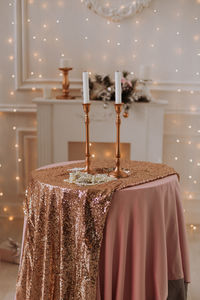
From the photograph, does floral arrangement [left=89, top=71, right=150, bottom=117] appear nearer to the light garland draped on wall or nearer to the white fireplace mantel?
the white fireplace mantel

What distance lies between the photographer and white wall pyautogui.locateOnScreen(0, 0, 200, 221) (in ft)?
10.6

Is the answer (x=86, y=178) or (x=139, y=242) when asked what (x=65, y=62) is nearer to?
(x=86, y=178)

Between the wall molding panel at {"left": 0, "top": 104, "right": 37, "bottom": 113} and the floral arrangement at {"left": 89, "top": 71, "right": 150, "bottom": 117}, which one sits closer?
the floral arrangement at {"left": 89, "top": 71, "right": 150, "bottom": 117}

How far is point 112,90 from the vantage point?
308cm

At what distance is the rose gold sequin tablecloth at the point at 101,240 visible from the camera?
5.73 feet

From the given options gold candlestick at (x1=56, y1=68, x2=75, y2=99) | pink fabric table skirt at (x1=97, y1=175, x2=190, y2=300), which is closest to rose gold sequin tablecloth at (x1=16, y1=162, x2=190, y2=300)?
pink fabric table skirt at (x1=97, y1=175, x2=190, y2=300)

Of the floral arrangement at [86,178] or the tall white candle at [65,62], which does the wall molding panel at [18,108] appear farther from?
the floral arrangement at [86,178]

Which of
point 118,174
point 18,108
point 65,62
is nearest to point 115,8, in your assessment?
point 65,62

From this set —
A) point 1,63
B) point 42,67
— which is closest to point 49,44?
point 42,67

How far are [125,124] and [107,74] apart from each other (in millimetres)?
471

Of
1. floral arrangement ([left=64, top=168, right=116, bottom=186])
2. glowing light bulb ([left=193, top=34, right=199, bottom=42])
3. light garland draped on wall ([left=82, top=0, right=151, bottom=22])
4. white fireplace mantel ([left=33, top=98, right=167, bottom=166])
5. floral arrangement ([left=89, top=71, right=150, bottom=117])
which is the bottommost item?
floral arrangement ([left=64, top=168, right=116, bottom=186])

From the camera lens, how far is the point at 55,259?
6.05ft

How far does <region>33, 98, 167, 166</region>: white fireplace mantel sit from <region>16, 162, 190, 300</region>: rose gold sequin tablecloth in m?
1.24

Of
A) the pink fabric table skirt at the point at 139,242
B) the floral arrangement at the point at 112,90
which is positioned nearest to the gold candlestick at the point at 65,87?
the floral arrangement at the point at 112,90
